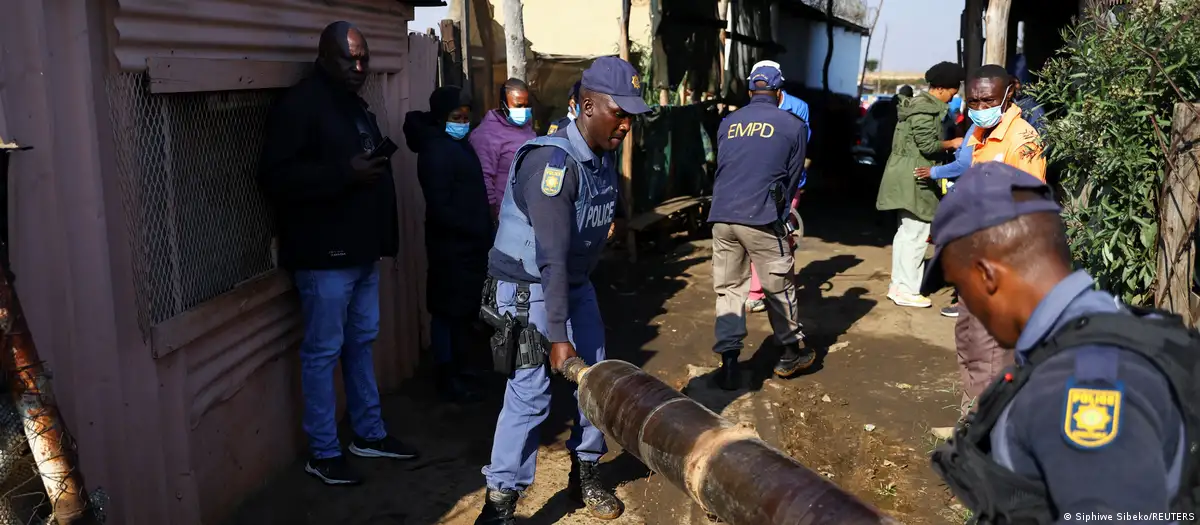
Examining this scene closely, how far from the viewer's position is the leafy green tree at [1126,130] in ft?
12.9

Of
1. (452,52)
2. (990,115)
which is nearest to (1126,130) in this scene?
(990,115)

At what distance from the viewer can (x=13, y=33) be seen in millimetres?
2637

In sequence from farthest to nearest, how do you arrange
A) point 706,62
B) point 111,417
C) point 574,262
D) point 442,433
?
point 706,62
point 442,433
point 574,262
point 111,417

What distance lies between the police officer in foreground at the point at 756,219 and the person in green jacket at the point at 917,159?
1.63m

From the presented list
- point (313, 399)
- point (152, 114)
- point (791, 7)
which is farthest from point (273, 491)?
point (791, 7)

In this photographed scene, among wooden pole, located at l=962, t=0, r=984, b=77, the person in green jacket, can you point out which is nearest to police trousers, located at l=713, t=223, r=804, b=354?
the person in green jacket

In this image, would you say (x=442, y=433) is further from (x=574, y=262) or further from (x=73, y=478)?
(x=73, y=478)

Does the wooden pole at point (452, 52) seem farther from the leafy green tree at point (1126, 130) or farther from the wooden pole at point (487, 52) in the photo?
the leafy green tree at point (1126, 130)

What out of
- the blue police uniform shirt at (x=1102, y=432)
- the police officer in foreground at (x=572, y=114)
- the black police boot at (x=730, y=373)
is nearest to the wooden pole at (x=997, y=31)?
the black police boot at (x=730, y=373)

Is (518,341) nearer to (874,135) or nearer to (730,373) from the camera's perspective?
(730,373)

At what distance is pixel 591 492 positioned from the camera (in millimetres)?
4180

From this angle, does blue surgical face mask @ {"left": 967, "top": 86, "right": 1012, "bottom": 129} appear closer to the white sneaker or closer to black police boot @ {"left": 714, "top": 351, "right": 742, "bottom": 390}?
black police boot @ {"left": 714, "top": 351, "right": 742, "bottom": 390}

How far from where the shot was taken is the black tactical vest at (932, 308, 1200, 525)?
1.48m

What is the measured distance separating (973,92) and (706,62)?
650 centimetres
